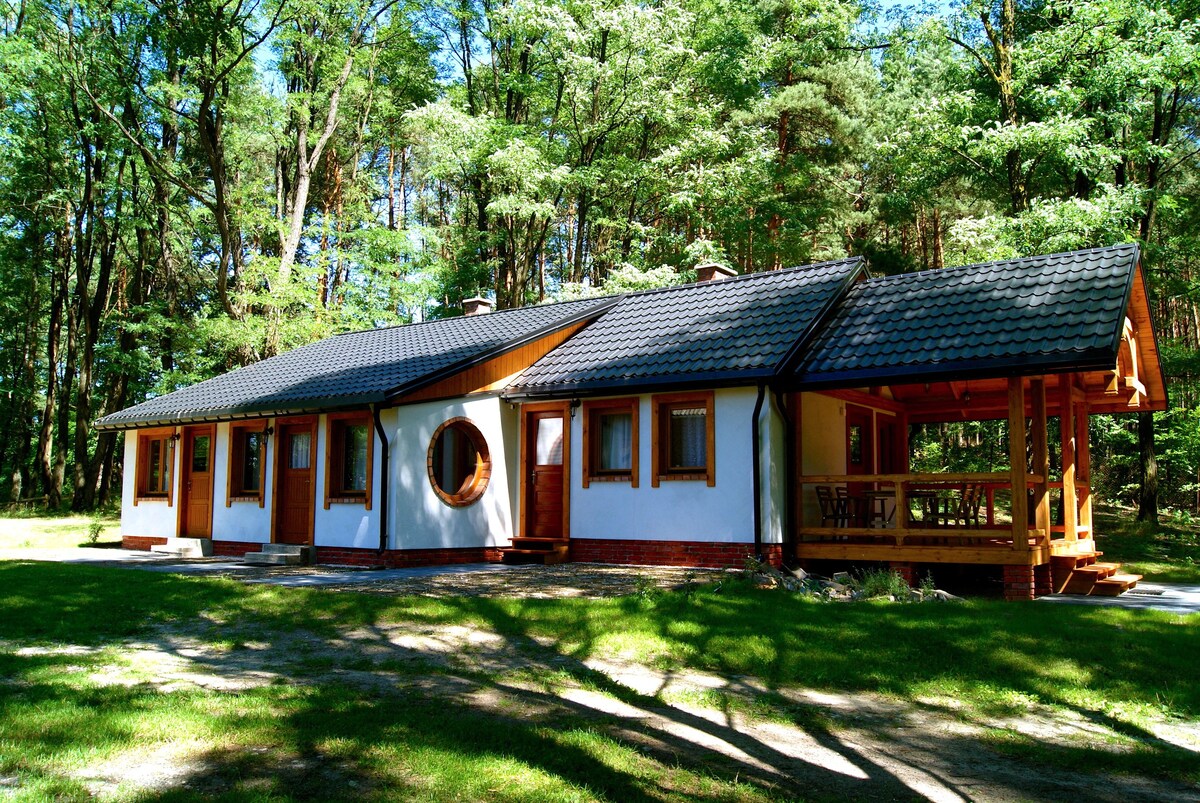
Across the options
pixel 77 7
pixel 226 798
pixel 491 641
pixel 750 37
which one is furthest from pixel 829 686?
pixel 77 7

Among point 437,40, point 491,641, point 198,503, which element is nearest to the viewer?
point 491,641

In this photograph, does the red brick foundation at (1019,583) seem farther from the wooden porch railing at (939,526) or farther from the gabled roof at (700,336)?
the gabled roof at (700,336)

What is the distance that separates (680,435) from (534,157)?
14.3 meters

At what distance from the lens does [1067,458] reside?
1238 cm

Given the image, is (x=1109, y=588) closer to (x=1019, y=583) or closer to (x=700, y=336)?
(x=1019, y=583)

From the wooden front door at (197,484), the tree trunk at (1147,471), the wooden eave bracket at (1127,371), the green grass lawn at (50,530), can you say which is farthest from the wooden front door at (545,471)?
the tree trunk at (1147,471)

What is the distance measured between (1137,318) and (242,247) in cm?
2875

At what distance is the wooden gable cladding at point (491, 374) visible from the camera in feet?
45.0

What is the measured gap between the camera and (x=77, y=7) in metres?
24.2

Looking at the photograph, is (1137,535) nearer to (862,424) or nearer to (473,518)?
(862,424)

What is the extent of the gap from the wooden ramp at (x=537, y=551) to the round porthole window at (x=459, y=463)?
1014mm

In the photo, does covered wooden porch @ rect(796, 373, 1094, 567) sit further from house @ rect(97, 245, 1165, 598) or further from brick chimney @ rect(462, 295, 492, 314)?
brick chimney @ rect(462, 295, 492, 314)

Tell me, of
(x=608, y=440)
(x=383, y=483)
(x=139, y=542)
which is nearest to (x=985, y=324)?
(x=608, y=440)

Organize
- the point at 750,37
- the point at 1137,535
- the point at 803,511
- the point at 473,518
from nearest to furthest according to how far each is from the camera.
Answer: the point at 803,511 < the point at 473,518 < the point at 1137,535 < the point at 750,37
